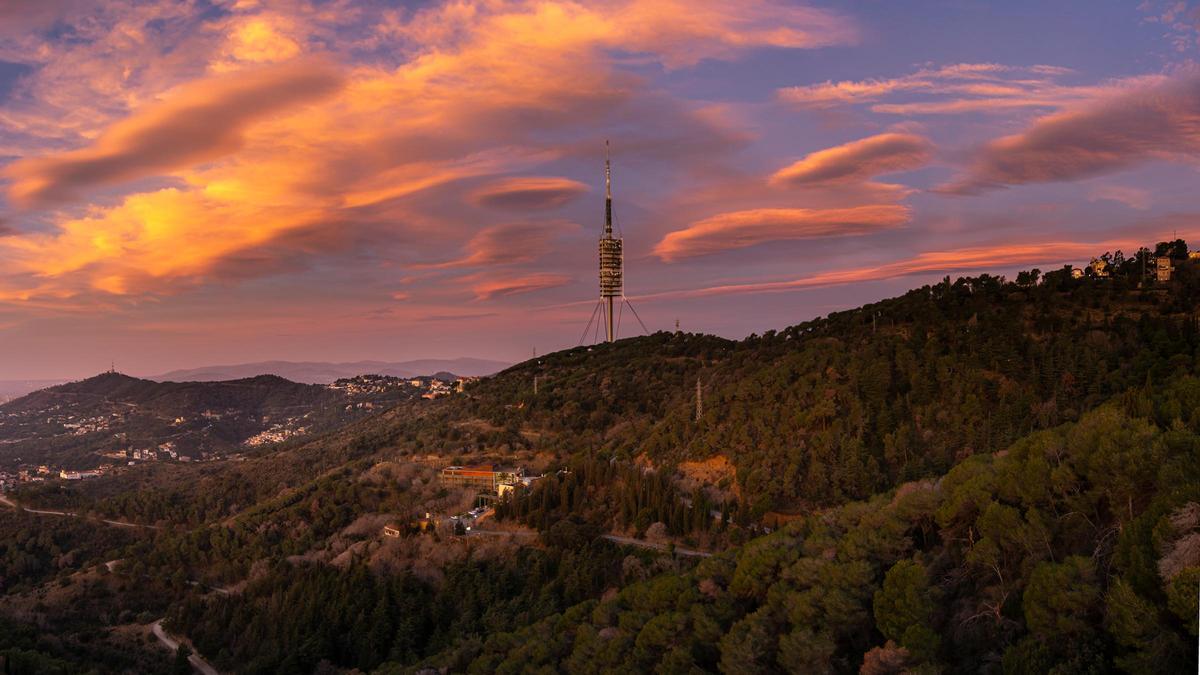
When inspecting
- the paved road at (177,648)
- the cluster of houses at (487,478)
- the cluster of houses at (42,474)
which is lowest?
the paved road at (177,648)

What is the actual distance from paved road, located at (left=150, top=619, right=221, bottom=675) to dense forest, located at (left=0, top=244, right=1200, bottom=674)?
62cm

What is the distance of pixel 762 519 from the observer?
35562 mm

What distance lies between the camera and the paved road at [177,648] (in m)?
39.7

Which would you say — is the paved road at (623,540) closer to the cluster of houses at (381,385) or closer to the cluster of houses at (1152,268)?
the cluster of houses at (1152,268)

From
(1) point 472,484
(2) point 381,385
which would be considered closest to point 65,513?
(1) point 472,484

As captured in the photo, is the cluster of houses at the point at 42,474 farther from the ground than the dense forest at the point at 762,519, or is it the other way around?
the dense forest at the point at 762,519

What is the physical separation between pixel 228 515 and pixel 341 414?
3067 inches

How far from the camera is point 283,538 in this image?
2140 inches

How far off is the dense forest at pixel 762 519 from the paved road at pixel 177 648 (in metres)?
0.62

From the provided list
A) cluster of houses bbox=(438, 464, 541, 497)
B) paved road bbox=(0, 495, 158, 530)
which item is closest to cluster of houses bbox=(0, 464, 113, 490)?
paved road bbox=(0, 495, 158, 530)

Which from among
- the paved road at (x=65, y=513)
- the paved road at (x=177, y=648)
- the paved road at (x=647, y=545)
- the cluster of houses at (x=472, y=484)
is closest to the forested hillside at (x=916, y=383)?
the paved road at (x=647, y=545)

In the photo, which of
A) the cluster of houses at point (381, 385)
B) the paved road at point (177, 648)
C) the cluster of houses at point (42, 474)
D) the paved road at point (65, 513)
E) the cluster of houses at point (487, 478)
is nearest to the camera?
the paved road at point (177, 648)

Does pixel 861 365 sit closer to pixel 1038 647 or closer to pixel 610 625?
pixel 610 625

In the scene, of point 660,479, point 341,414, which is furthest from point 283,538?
point 341,414
